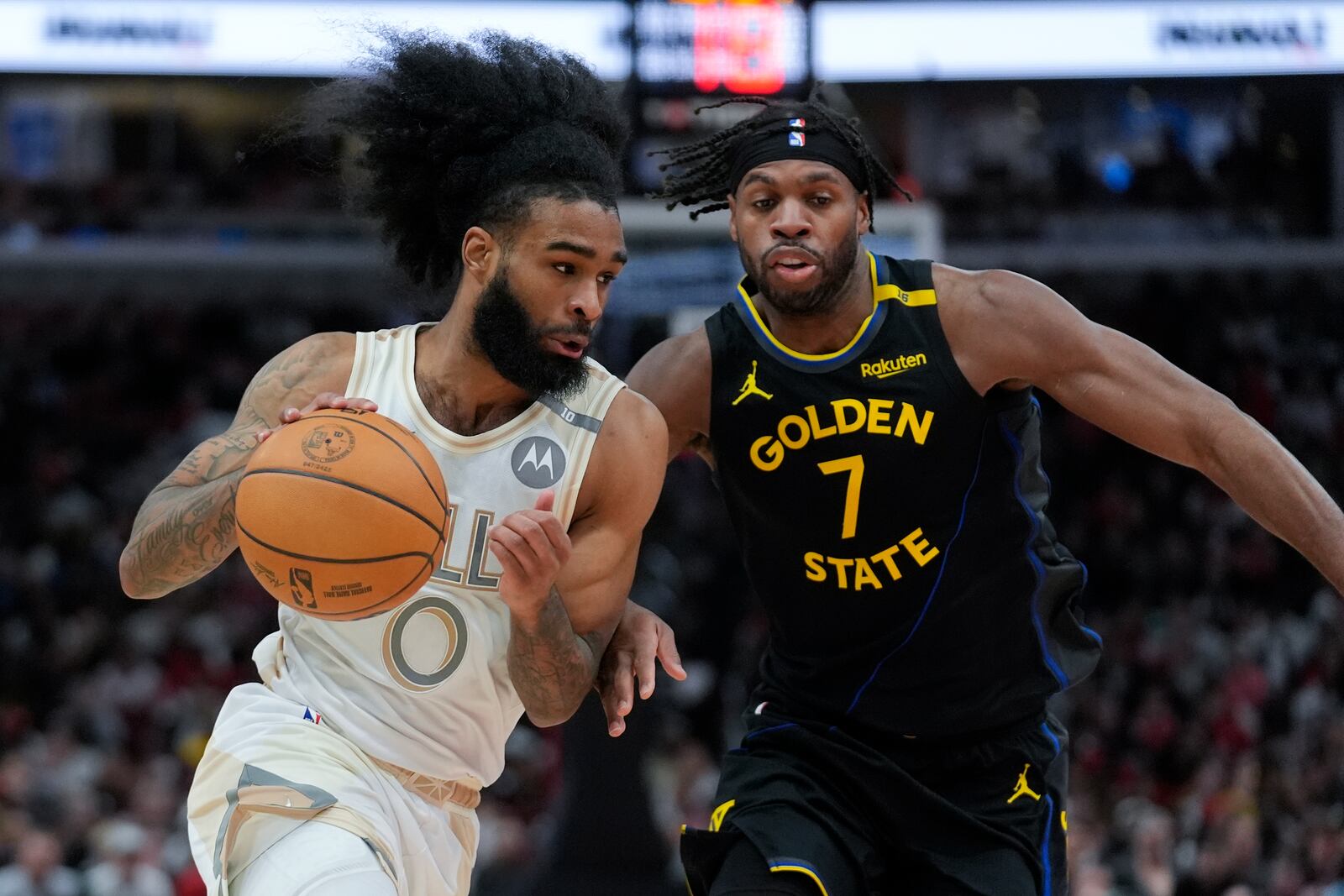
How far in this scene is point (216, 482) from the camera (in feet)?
11.5

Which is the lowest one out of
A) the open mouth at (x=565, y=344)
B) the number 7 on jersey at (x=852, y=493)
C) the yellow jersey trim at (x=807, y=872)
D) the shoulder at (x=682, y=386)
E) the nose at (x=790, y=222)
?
the yellow jersey trim at (x=807, y=872)

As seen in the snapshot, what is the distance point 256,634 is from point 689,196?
1077 centimetres

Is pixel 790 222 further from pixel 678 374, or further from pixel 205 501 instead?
pixel 205 501

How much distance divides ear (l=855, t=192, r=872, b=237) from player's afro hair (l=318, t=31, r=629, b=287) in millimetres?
639

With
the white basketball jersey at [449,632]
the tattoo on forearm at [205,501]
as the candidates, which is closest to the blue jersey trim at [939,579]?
the white basketball jersey at [449,632]

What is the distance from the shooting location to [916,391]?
3.95 m

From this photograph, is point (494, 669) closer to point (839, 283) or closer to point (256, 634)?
point (839, 283)

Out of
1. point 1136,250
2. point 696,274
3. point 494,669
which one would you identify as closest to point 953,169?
point 1136,250

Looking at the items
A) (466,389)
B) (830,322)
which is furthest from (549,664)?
(830,322)

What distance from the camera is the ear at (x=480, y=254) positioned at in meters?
3.81

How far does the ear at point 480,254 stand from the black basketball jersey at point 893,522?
0.67m

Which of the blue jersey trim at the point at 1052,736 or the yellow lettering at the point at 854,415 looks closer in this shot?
the yellow lettering at the point at 854,415

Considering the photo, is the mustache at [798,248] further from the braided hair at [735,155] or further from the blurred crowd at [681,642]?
the blurred crowd at [681,642]

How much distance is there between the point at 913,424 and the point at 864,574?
1.28 ft
